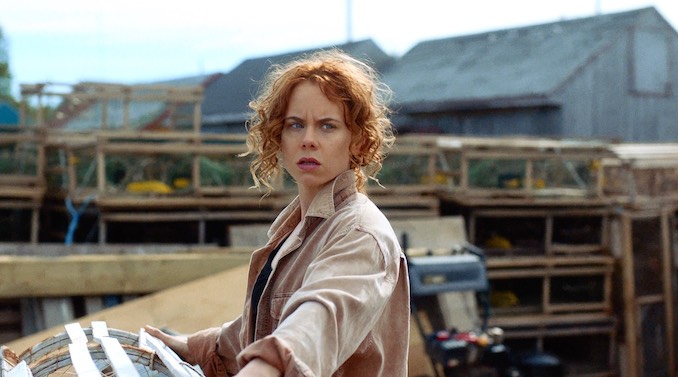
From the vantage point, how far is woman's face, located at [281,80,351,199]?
1725 mm

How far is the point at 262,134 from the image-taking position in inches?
73.7

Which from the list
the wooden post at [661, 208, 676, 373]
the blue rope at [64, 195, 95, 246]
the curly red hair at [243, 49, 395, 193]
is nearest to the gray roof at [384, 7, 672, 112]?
the wooden post at [661, 208, 676, 373]

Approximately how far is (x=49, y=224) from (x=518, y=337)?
5.68 m

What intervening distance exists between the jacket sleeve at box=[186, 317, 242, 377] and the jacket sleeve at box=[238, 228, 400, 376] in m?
0.49

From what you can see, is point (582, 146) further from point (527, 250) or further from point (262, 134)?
point (262, 134)

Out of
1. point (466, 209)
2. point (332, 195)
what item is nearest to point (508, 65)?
point (466, 209)

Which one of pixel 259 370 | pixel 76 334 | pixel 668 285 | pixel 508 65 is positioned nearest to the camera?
pixel 259 370

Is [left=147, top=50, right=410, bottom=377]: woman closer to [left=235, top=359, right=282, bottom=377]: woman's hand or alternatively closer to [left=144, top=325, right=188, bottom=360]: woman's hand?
[left=235, top=359, right=282, bottom=377]: woman's hand

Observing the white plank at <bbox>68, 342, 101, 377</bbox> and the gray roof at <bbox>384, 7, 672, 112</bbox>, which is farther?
the gray roof at <bbox>384, 7, 672, 112</bbox>

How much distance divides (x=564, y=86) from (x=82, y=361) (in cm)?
1877

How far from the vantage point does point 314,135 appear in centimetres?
172

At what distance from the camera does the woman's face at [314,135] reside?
172 centimetres

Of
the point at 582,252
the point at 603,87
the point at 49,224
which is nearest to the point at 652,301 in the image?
the point at 582,252

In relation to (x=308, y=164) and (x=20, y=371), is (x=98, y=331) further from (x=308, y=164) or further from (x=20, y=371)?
(x=308, y=164)
